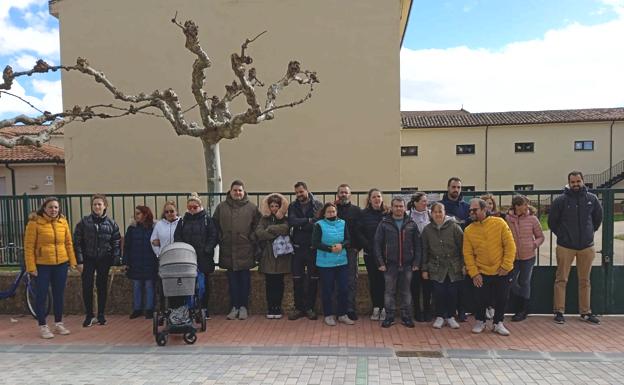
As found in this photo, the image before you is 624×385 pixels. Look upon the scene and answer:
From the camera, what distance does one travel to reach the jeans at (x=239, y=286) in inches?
257

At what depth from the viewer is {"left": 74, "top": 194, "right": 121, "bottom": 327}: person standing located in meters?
6.14

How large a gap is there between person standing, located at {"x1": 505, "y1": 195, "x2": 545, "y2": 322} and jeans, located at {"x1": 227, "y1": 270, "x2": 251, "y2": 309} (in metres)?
3.51

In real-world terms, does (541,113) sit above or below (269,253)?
above

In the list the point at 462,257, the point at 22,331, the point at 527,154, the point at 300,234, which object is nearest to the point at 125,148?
the point at 22,331

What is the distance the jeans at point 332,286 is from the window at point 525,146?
1202 inches

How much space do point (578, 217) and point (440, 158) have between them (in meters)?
28.1

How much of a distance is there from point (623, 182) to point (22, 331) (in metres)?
36.5

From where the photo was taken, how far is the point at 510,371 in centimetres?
468

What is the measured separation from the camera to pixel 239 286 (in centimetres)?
662

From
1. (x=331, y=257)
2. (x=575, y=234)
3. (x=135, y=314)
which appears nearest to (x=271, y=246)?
(x=331, y=257)

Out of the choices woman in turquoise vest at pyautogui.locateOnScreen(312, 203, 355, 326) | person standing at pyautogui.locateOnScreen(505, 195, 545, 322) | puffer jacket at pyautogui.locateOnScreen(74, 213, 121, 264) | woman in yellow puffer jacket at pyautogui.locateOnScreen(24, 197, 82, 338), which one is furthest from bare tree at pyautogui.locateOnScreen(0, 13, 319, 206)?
person standing at pyautogui.locateOnScreen(505, 195, 545, 322)

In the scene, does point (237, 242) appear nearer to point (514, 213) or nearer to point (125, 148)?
point (514, 213)

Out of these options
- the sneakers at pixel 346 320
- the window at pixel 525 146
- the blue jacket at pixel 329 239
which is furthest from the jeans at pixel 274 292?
the window at pixel 525 146

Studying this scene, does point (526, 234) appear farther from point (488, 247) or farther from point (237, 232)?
point (237, 232)
